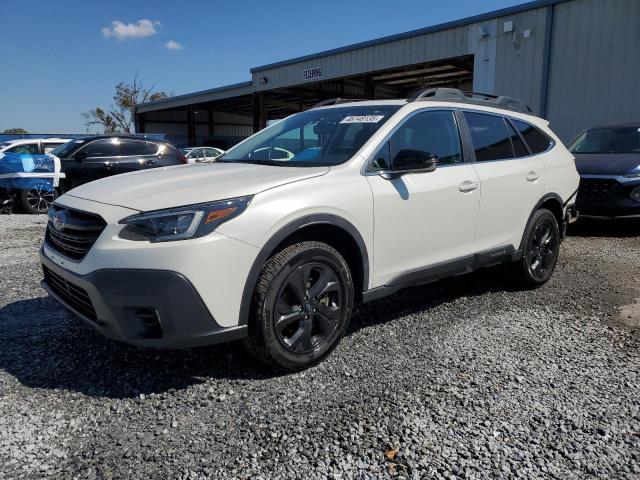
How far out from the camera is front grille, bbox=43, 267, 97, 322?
275 centimetres

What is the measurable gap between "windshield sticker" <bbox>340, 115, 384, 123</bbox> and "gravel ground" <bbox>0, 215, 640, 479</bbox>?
1498 millimetres

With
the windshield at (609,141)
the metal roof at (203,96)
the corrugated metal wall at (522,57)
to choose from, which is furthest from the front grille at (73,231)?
the metal roof at (203,96)

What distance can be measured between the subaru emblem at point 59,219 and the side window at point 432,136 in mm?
2076

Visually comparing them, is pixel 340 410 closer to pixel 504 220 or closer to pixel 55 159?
pixel 504 220

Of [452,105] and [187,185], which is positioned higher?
[452,105]

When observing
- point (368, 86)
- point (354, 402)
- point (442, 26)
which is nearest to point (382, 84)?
point (368, 86)

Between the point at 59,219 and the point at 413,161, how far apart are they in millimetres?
2232

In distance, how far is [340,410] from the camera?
104 inches

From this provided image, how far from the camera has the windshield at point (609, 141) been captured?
8188mm

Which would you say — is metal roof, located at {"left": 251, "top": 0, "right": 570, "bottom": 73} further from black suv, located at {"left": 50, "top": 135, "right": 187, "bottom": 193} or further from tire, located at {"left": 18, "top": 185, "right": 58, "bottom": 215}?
tire, located at {"left": 18, "top": 185, "right": 58, "bottom": 215}

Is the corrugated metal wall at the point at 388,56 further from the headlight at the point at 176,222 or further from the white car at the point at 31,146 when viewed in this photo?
the headlight at the point at 176,222


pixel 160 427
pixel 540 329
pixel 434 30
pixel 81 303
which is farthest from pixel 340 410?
pixel 434 30

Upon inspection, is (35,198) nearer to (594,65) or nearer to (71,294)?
(71,294)

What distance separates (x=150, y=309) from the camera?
2.56 meters
